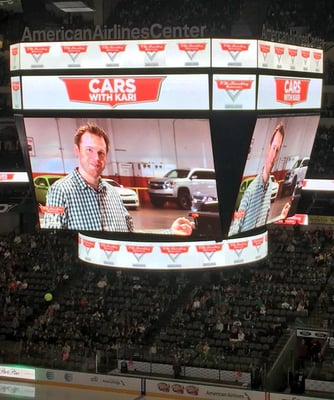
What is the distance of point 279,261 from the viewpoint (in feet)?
76.8

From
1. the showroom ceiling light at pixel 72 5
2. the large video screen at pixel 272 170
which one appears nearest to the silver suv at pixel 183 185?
the large video screen at pixel 272 170

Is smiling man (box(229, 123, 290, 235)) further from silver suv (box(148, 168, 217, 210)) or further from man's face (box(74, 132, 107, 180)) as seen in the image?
man's face (box(74, 132, 107, 180))

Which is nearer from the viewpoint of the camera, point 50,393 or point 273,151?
point 273,151

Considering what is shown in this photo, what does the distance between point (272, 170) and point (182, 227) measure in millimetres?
1897

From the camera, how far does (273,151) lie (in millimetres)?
12820

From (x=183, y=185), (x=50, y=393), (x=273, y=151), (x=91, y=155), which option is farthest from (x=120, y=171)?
(x=50, y=393)

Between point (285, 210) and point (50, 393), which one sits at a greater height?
point (285, 210)

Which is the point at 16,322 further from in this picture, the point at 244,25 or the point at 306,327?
the point at 244,25

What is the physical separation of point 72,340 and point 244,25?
10830 mm

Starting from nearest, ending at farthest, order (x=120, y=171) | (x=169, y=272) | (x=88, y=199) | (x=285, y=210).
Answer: (x=120, y=171) → (x=88, y=199) → (x=285, y=210) → (x=169, y=272)

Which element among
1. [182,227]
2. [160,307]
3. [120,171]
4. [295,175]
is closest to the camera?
[120,171]

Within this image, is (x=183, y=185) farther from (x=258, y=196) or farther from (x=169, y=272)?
(x=169, y=272)

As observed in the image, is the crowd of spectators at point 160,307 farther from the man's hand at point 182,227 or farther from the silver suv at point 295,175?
the man's hand at point 182,227

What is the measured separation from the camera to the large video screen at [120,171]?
38.7 ft
